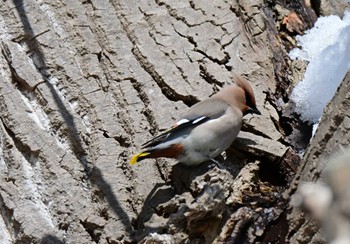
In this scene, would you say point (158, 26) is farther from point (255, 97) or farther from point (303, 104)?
point (303, 104)

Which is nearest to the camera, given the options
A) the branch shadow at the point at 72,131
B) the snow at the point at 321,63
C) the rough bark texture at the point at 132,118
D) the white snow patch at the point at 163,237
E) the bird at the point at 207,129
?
the white snow patch at the point at 163,237

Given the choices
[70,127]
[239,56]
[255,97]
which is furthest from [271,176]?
[70,127]

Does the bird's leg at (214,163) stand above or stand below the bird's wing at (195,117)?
below

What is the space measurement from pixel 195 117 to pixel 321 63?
807 millimetres

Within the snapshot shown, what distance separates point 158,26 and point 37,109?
2.40ft

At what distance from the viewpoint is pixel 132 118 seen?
8.79 feet

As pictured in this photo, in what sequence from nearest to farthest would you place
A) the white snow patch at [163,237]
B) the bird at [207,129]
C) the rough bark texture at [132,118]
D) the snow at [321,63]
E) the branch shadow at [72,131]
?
the white snow patch at [163,237], the rough bark texture at [132,118], the branch shadow at [72,131], the bird at [207,129], the snow at [321,63]

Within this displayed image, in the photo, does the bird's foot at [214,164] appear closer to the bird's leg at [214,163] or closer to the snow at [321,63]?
the bird's leg at [214,163]

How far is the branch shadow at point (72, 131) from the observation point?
2396 mm

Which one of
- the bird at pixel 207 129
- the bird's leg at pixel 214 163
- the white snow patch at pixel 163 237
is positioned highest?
the bird at pixel 207 129

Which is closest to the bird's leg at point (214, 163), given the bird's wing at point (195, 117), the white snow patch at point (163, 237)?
the bird's wing at point (195, 117)

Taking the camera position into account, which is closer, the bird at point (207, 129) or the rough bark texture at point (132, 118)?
the rough bark texture at point (132, 118)

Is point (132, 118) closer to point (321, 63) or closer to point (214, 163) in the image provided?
point (214, 163)

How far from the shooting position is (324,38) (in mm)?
3227
